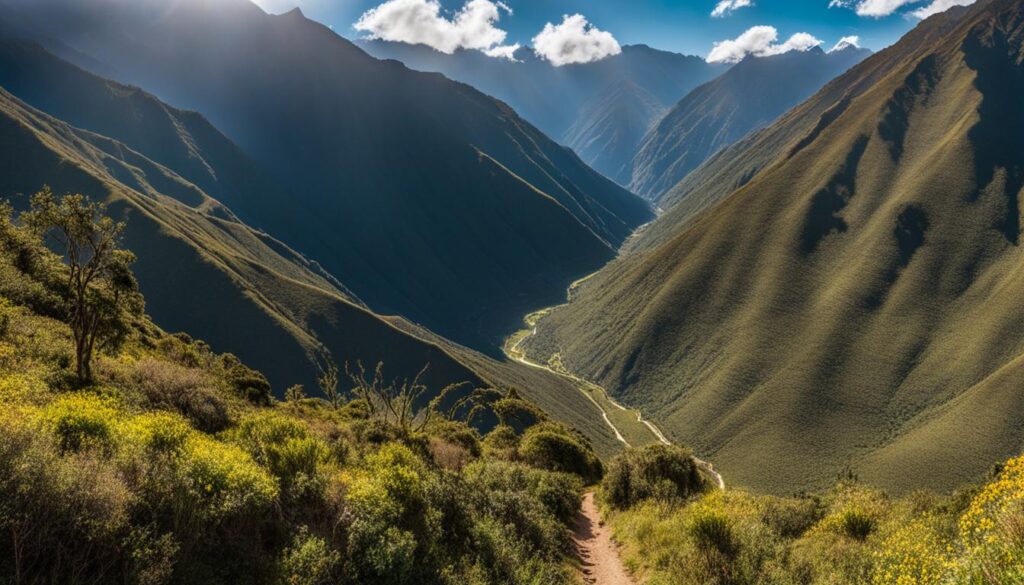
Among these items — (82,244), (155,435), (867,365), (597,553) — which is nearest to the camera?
(155,435)

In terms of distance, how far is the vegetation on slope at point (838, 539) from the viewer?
10.9 metres

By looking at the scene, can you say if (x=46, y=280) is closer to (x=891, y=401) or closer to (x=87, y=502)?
(x=87, y=502)

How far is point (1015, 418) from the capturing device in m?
121

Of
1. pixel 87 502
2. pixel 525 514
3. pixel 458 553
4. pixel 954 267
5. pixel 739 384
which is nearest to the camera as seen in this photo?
pixel 87 502

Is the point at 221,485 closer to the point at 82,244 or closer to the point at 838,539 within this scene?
the point at 82,244

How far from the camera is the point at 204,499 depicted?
12922 mm

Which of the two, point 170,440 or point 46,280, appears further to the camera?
point 46,280

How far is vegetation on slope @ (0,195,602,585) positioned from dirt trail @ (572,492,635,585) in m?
1.32

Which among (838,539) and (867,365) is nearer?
Result: (838,539)

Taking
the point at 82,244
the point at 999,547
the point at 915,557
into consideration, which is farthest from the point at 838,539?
the point at 82,244

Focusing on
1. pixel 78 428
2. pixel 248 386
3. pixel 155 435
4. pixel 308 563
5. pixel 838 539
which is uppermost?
pixel 78 428

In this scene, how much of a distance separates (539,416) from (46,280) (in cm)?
6922

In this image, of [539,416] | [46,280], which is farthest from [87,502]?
[539,416]

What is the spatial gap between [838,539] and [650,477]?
14.2 m
